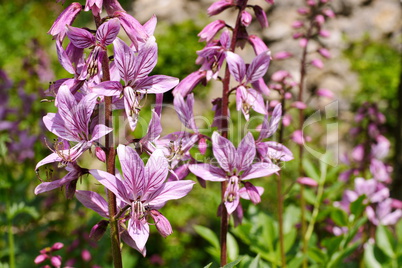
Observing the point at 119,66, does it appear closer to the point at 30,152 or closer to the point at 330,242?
the point at 330,242

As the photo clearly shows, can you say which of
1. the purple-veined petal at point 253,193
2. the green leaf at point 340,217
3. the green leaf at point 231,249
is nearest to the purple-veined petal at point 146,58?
the purple-veined petal at point 253,193

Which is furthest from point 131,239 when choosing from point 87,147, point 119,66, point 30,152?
point 30,152

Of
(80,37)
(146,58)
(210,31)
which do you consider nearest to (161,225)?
(146,58)

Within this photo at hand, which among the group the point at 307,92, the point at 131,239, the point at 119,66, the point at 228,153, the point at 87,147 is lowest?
the point at 307,92

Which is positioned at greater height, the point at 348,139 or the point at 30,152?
the point at 30,152

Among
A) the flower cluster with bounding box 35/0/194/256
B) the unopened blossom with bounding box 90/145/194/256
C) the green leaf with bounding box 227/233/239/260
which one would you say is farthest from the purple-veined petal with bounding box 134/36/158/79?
the green leaf with bounding box 227/233/239/260

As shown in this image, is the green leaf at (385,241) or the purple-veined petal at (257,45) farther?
the green leaf at (385,241)

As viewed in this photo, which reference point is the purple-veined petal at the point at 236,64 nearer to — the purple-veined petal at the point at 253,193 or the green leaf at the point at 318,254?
the purple-veined petal at the point at 253,193
